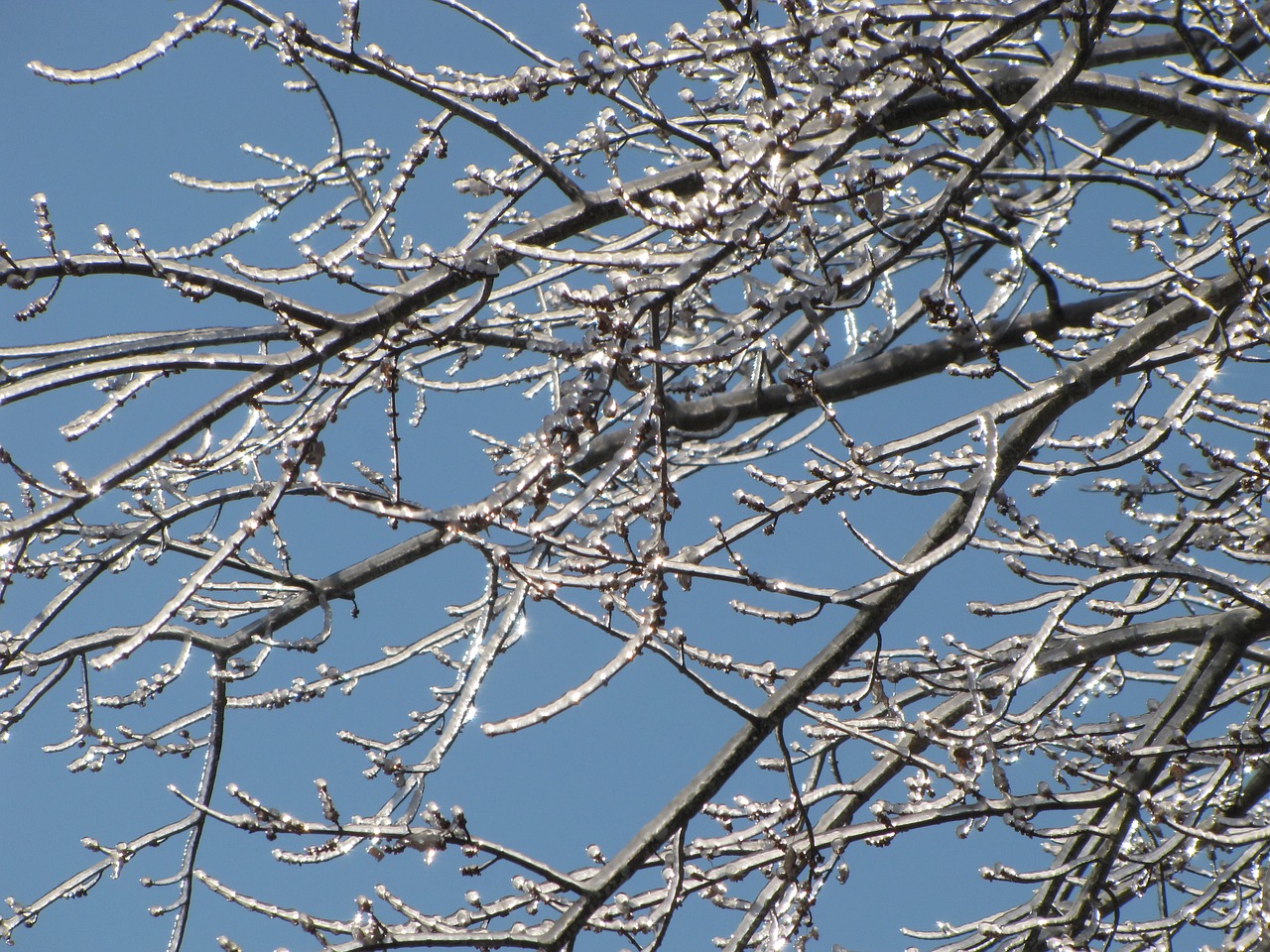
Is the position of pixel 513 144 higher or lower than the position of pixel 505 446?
lower

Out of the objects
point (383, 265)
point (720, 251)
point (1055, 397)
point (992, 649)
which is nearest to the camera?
point (720, 251)

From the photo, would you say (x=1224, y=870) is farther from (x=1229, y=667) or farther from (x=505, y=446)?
(x=505, y=446)

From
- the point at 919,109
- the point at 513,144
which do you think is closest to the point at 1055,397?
the point at 919,109

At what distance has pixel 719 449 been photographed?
4574 millimetres

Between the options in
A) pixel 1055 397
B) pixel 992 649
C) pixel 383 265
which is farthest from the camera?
pixel 992 649

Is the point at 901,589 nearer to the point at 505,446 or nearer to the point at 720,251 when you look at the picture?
the point at 720,251

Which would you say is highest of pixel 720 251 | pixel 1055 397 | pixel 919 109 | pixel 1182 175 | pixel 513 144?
pixel 1182 175

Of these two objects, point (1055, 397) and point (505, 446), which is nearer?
point (1055, 397)

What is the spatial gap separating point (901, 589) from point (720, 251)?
132 centimetres

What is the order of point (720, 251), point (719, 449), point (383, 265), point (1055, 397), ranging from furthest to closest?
point (719, 449) → point (1055, 397) → point (383, 265) → point (720, 251)

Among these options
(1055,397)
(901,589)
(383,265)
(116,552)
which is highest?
(1055,397)

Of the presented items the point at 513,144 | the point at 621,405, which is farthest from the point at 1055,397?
the point at 513,144

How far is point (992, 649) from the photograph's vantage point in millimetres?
3986

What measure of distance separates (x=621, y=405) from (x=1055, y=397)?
1296 mm
